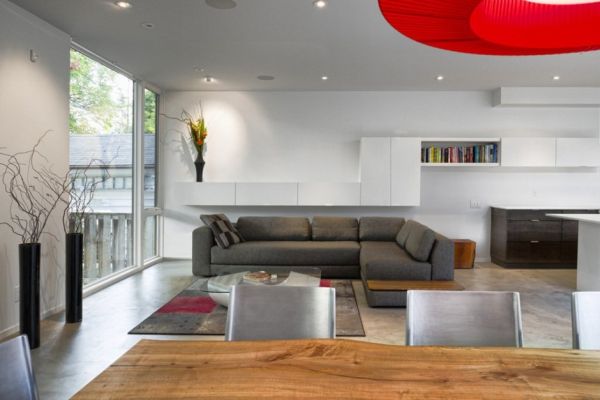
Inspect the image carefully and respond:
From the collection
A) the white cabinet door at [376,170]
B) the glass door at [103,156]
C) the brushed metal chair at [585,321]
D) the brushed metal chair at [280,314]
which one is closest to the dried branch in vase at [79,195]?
the glass door at [103,156]

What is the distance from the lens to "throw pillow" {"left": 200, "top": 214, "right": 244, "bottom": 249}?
5445 millimetres

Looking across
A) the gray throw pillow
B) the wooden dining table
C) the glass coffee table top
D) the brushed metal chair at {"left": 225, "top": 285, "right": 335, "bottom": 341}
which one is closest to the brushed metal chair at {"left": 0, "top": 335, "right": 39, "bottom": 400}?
the wooden dining table

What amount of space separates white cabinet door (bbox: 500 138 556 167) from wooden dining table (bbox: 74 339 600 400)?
18.0 ft

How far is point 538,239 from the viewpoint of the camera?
6.03 metres

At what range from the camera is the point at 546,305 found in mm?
4293

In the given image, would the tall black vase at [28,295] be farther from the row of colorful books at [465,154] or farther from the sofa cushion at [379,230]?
the row of colorful books at [465,154]

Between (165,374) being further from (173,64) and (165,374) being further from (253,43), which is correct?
(173,64)

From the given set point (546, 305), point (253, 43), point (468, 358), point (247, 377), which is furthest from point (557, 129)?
point (247, 377)

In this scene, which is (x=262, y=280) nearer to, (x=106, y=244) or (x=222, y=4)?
(x=106, y=244)

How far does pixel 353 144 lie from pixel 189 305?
3.65 m

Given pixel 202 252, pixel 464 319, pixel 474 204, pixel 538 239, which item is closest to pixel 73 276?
pixel 202 252

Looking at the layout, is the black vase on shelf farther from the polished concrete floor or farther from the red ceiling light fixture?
the red ceiling light fixture

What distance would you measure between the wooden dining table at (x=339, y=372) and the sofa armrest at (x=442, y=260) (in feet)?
10.3

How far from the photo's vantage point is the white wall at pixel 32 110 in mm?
3314
